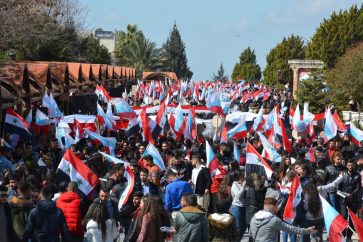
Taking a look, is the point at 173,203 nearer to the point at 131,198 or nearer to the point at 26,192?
the point at 131,198

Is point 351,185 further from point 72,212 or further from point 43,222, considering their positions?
→ point 43,222

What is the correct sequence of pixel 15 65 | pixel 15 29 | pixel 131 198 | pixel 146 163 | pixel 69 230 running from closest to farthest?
pixel 69 230, pixel 131 198, pixel 146 163, pixel 15 65, pixel 15 29

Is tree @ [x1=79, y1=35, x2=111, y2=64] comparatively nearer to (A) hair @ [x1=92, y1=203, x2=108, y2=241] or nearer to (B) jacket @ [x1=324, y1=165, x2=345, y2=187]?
(B) jacket @ [x1=324, y1=165, x2=345, y2=187]

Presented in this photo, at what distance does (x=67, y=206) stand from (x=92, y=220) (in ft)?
2.23

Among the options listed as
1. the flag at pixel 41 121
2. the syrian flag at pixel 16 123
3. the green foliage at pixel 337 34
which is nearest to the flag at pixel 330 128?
the flag at pixel 41 121

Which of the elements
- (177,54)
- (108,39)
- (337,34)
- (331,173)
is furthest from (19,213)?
(177,54)

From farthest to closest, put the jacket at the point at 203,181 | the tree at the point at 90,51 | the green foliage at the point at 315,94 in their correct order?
the tree at the point at 90,51
the green foliage at the point at 315,94
the jacket at the point at 203,181

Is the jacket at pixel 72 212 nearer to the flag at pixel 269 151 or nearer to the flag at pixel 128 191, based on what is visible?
the flag at pixel 128 191

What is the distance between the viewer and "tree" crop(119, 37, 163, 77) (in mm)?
93250

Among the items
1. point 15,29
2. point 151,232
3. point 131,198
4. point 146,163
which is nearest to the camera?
point 151,232

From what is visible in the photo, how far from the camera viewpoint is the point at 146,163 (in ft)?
42.6

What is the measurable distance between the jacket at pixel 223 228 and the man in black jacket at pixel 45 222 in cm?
172

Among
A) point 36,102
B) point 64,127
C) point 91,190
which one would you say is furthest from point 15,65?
point 91,190

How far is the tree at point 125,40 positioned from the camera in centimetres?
9538
